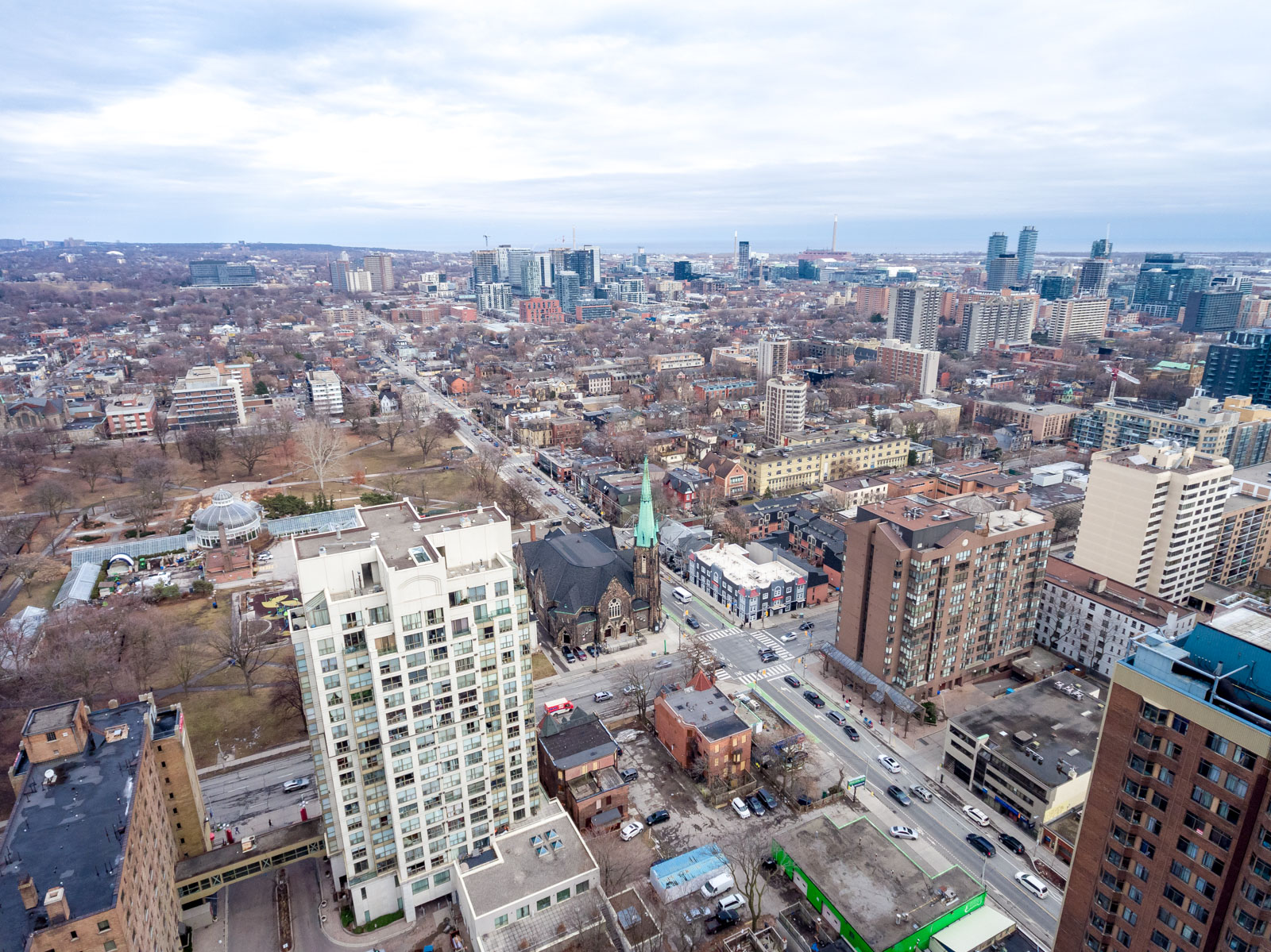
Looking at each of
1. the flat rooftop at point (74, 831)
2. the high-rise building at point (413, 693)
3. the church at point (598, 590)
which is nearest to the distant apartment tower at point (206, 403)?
the church at point (598, 590)

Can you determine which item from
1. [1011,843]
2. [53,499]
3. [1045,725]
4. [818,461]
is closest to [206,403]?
[53,499]

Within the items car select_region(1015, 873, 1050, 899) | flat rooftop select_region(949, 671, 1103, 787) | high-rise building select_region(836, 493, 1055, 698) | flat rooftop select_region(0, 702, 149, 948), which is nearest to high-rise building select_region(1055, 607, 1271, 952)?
car select_region(1015, 873, 1050, 899)

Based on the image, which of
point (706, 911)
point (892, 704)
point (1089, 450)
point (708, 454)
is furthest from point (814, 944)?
point (1089, 450)

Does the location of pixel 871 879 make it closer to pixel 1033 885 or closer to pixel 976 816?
pixel 1033 885

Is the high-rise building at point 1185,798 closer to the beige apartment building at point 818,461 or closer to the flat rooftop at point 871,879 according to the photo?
the flat rooftop at point 871,879

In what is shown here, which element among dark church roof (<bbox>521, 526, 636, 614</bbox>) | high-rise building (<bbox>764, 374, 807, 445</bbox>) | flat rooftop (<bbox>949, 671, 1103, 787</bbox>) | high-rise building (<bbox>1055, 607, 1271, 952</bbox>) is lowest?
flat rooftop (<bbox>949, 671, 1103, 787</bbox>)

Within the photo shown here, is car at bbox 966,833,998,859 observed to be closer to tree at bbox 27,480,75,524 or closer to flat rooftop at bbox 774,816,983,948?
flat rooftop at bbox 774,816,983,948

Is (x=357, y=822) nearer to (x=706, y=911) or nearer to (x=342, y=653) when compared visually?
(x=342, y=653)

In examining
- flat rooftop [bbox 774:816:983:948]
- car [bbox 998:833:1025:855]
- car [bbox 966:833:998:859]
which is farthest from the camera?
car [bbox 998:833:1025:855]
